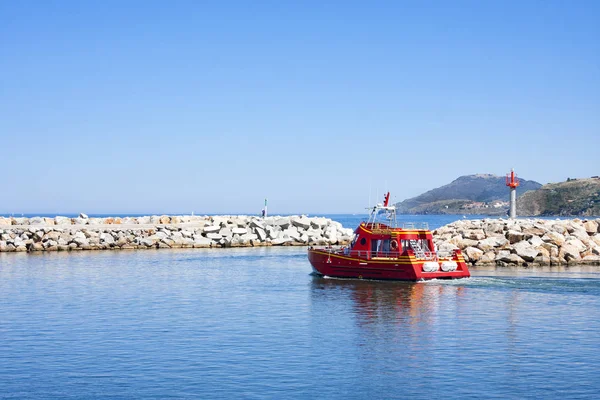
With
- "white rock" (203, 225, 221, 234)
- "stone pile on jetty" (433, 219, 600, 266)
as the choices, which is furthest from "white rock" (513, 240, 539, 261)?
"white rock" (203, 225, 221, 234)

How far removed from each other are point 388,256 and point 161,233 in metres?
34.4

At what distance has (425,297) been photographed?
34.4m

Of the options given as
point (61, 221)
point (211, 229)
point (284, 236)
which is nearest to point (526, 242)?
point (284, 236)

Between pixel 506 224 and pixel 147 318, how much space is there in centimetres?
3596

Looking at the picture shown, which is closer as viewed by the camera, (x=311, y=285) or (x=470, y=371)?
(x=470, y=371)

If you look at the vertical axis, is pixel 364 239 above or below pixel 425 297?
above

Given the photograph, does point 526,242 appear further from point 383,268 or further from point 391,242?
point 383,268

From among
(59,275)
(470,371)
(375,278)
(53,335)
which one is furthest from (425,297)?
(59,275)

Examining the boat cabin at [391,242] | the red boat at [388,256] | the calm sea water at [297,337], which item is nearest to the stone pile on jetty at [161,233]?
the calm sea water at [297,337]

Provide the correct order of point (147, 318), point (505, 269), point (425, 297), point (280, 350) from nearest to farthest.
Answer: point (280, 350)
point (147, 318)
point (425, 297)
point (505, 269)

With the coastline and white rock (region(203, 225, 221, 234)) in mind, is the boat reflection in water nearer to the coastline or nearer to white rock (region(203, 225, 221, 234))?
the coastline

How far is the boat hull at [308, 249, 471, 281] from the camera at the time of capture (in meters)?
39.4

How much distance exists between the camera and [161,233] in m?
69.9

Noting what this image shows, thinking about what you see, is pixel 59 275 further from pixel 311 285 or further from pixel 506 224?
pixel 506 224
